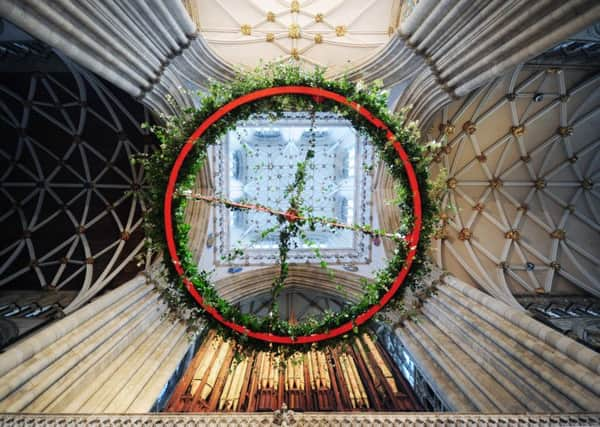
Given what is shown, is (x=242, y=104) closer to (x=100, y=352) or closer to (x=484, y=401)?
(x=100, y=352)

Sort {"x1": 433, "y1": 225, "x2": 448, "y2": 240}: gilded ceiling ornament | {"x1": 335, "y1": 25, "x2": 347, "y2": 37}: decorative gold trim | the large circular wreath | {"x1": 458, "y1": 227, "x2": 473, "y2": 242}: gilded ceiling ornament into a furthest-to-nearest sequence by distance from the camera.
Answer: {"x1": 458, "y1": 227, "x2": 473, "y2": 242}: gilded ceiling ornament < {"x1": 335, "y1": 25, "x2": 347, "y2": 37}: decorative gold trim < {"x1": 433, "y1": 225, "x2": 448, "y2": 240}: gilded ceiling ornament < the large circular wreath

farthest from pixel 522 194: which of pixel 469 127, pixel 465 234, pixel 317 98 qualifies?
pixel 317 98

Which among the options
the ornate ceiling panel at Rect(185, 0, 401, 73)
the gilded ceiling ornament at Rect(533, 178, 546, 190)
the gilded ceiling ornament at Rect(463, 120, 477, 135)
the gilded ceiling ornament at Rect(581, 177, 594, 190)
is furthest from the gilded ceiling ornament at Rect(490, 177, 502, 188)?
the ornate ceiling panel at Rect(185, 0, 401, 73)

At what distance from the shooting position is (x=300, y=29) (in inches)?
281

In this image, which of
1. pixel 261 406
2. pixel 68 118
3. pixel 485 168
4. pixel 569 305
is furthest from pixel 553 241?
pixel 68 118

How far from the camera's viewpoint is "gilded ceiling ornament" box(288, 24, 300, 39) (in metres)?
7.04

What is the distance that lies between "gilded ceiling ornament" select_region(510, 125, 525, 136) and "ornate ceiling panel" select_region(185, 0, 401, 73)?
156 inches

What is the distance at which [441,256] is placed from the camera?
26.9 feet

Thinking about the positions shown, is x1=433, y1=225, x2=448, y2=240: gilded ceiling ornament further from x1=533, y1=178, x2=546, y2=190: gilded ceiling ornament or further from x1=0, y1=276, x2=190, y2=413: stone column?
x1=0, y1=276, x2=190, y2=413: stone column

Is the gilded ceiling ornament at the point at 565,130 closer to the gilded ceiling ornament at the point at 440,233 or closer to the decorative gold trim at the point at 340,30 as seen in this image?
the gilded ceiling ornament at the point at 440,233

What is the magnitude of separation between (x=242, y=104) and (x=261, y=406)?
5963 mm

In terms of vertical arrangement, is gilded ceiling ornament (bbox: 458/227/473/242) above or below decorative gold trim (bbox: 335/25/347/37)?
below

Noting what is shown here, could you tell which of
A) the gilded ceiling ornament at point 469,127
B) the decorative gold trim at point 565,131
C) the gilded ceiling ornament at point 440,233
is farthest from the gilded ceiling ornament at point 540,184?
the gilded ceiling ornament at point 440,233

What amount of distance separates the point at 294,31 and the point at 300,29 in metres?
0.19
